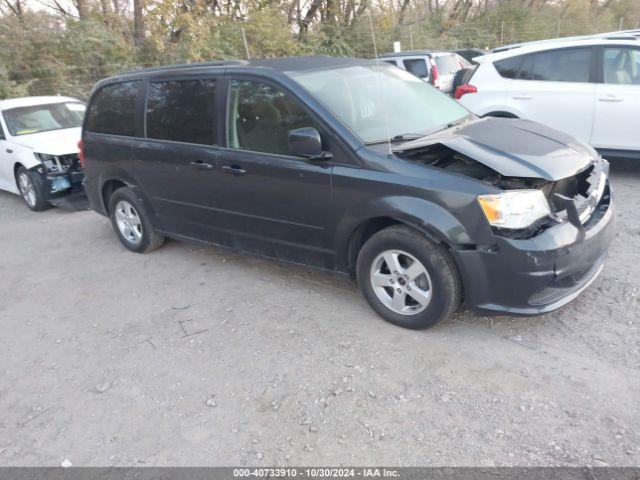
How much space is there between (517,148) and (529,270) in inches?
35.4

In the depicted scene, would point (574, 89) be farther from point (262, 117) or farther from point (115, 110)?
point (115, 110)

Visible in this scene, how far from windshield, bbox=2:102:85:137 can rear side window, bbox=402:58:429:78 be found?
6870 millimetres

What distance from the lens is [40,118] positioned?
815 cm

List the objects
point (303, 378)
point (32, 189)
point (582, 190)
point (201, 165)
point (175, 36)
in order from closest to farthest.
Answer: point (303, 378)
point (582, 190)
point (201, 165)
point (32, 189)
point (175, 36)

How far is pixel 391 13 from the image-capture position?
19.6 meters

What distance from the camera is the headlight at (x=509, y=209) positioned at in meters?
3.12

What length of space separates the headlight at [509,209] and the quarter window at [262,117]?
4.49 ft

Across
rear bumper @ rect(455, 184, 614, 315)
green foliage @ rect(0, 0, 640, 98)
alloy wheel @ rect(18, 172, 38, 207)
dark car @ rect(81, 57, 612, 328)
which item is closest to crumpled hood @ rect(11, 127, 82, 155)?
alloy wheel @ rect(18, 172, 38, 207)

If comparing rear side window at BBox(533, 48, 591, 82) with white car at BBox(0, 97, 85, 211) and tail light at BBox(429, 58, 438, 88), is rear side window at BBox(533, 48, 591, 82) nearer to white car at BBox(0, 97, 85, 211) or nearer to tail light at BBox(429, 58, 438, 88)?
tail light at BBox(429, 58, 438, 88)

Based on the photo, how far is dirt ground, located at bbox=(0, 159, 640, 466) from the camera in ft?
8.78

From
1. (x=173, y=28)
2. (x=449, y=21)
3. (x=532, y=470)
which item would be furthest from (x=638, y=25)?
(x=532, y=470)

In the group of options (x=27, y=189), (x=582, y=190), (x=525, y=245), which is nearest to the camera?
(x=525, y=245)

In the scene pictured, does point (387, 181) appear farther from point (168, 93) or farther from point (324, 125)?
point (168, 93)

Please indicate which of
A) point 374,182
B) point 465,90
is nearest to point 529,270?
point 374,182
